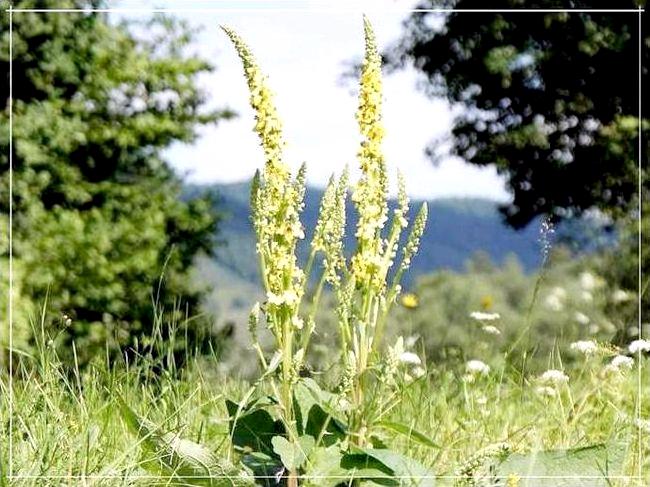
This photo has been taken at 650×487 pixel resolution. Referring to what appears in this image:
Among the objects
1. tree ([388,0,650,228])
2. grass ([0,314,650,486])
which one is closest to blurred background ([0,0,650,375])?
tree ([388,0,650,228])

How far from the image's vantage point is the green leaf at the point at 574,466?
257cm

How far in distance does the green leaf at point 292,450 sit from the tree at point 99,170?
2.83 metres

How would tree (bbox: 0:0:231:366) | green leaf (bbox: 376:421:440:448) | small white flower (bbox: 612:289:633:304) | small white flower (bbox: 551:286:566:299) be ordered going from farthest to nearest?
small white flower (bbox: 551:286:566:299) < small white flower (bbox: 612:289:633:304) < tree (bbox: 0:0:231:366) < green leaf (bbox: 376:421:440:448)

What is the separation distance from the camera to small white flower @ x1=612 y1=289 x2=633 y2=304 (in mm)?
5617

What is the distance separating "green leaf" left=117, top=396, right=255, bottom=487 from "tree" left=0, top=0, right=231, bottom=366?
8.46 feet

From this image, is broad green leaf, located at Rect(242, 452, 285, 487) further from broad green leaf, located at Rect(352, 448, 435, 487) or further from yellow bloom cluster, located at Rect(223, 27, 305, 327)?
yellow bloom cluster, located at Rect(223, 27, 305, 327)

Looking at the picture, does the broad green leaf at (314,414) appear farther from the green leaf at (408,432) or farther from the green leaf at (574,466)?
the green leaf at (574,466)

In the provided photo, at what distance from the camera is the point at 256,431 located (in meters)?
2.55

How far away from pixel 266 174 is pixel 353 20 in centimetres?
202

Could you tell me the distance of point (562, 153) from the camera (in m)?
5.65

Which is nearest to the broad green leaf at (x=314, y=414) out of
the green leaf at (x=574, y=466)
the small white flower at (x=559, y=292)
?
the green leaf at (x=574, y=466)

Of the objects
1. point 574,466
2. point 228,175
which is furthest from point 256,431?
point 228,175

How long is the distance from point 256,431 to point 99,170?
3.29 meters

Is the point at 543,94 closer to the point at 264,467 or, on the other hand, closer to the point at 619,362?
the point at 619,362
